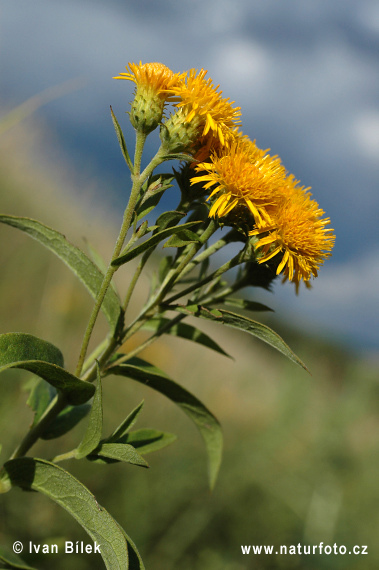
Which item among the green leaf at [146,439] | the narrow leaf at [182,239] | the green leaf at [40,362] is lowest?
the green leaf at [146,439]

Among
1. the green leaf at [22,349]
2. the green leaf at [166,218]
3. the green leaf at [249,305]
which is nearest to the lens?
the green leaf at [22,349]

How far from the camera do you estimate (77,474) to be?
14.0ft

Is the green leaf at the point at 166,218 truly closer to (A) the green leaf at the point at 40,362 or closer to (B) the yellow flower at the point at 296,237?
(B) the yellow flower at the point at 296,237

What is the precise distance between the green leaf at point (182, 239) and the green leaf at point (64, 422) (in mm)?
802

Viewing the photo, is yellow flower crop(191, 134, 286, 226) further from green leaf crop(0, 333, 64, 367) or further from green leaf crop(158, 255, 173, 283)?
green leaf crop(0, 333, 64, 367)

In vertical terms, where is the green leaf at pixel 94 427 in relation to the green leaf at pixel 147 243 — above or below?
below

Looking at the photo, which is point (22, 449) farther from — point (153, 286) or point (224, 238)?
point (224, 238)

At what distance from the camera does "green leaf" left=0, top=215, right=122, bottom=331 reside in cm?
151

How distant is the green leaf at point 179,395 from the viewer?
1.50 meters

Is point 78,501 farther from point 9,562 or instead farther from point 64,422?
point 64,422

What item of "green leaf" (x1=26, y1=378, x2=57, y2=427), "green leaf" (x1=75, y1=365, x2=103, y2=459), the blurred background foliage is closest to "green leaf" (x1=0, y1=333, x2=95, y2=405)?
"green leaf" (x1=75, y1=365, x2=103, y2=459)

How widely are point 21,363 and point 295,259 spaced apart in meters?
0.87

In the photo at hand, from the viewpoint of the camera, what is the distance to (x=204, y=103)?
1491 mm

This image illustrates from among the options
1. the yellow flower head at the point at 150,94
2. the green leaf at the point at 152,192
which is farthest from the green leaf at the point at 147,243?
the yellow flower head at the point at 150,94
